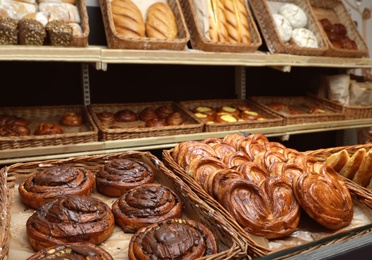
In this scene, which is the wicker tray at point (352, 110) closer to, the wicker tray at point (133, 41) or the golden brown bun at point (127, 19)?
the wicker tray at point (133, 41)

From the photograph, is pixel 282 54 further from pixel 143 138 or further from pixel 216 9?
pixel 143 138

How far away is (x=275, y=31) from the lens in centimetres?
278

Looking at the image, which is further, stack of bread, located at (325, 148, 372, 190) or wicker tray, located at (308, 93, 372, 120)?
wicker tray, located at (308, 93, 372, 120)

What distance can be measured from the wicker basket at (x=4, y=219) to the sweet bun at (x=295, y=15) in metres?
2.65

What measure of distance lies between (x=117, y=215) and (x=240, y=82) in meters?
2.40

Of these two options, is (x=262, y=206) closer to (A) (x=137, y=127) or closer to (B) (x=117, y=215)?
(B) (x=117, y=215)

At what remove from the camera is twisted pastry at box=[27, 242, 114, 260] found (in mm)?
884

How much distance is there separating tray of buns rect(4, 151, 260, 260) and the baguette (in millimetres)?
722

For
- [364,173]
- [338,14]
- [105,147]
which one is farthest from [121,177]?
[338,14]

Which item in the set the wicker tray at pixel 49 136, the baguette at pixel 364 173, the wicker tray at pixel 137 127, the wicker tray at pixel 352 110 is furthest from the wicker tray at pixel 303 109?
the wicker tray at pixel 49 136

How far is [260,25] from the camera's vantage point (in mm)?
2971

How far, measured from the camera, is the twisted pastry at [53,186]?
4.13ft

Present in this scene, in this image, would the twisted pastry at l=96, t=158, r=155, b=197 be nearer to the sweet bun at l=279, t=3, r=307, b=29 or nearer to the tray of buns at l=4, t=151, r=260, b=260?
the tray of buns at l=4, t=151, r=260, b=260

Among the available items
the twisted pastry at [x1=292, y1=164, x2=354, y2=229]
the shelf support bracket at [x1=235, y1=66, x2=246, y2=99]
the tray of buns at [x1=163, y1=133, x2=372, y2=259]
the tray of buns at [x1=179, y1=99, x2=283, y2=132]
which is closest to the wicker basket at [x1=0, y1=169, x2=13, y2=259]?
the tray of buns at [x1=163, y1=133, x2=372, y2=259]
